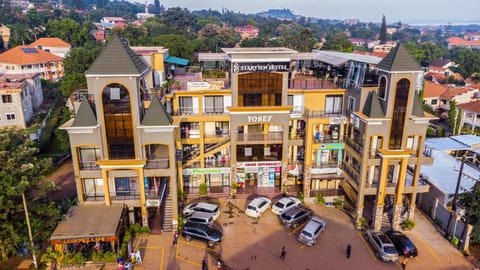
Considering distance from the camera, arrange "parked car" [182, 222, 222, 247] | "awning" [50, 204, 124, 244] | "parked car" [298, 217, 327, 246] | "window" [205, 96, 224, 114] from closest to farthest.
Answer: "awning" [50, 204, 124, 244] < "parked car" [182, 222, 222, 247] < "parked car" [298, 217, 327, 246] < "window" [205, 96, 224, 114]

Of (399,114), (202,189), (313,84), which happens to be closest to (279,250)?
(202,189)

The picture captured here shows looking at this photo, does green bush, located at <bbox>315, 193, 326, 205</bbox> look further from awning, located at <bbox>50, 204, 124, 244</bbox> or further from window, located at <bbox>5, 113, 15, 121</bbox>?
window, located at <bbox>5, 113, 15, 121</bbox>

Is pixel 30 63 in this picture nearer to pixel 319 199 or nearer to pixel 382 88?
pixel 319 199

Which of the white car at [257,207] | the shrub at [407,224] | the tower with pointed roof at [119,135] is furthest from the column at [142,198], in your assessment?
the shrub at [407,224]

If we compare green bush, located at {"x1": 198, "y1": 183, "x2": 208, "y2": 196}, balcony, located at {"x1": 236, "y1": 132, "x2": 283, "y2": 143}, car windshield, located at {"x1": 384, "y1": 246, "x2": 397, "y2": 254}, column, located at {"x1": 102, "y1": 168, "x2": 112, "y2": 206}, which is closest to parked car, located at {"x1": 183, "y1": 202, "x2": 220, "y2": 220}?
green bush, located at {"x1": 198, "y1": 183, "x2": 208, "y2": 196}

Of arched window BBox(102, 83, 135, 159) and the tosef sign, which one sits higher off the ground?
the tosef sign

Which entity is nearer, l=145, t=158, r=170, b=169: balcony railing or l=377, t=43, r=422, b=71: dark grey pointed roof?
l=377, t=43, r=422, b=71: dark grey pointed roof
